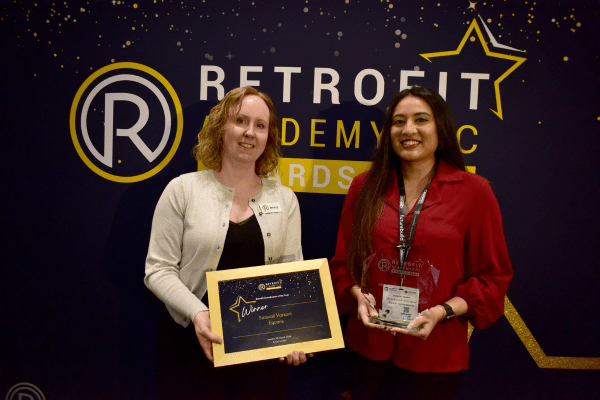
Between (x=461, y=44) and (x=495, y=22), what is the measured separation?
276 millimetres

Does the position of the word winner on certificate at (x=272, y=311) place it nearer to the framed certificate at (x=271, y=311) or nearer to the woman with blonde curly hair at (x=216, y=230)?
the framed certificate at (x=271, y=311)

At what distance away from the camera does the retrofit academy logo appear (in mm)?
2408

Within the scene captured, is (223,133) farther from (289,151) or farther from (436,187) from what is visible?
(436,187)

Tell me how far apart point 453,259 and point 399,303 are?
373mm

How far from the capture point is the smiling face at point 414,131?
68.0 inches

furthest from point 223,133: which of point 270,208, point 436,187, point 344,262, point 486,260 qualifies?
point 486,260

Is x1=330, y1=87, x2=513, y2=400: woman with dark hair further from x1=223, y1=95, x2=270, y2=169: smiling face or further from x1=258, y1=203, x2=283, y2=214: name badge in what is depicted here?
x1=223, y1=95, x2=270, y2=169: smiling face

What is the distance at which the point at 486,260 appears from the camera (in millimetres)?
1687

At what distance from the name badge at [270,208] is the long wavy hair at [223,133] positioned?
24 centimetres

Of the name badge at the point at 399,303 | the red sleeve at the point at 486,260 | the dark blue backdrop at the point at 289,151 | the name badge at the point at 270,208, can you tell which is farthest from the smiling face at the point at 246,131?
the red sleeve at the point at 486,260

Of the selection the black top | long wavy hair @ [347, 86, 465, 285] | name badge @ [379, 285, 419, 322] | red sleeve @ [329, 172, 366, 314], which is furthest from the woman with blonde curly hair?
name badge @ [379, 285, 419, 322]

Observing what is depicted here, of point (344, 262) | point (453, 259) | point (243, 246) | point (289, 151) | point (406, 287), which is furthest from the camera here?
point (289, 151)

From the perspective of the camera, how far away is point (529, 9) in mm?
2316

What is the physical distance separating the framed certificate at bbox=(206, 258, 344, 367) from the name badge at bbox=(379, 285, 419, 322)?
29cm
